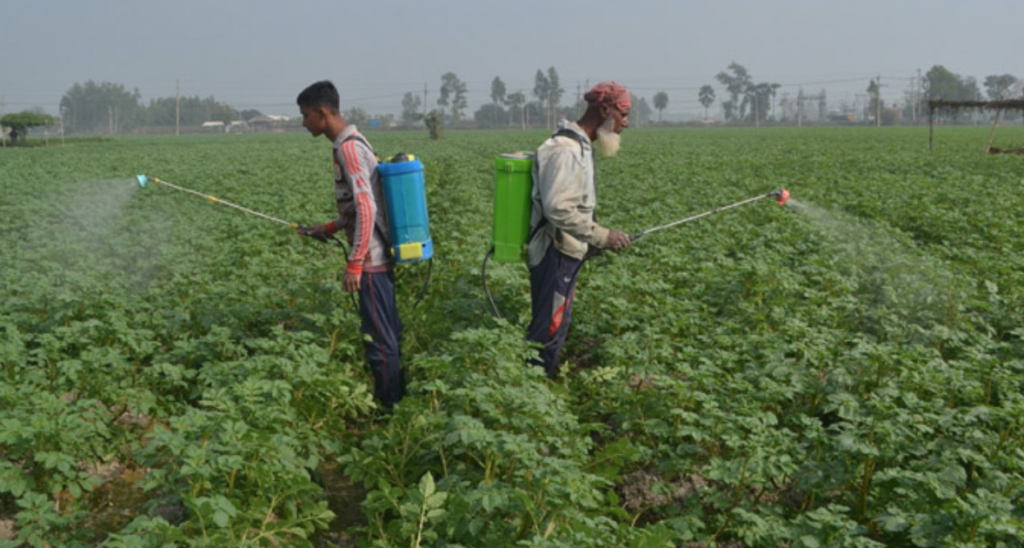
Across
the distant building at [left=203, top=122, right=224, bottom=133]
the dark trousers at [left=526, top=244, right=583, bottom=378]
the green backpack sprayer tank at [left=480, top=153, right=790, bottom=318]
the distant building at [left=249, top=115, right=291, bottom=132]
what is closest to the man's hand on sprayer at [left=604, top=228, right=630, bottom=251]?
the dark trousers at [left=526, top=244, right=583, bottom=378]

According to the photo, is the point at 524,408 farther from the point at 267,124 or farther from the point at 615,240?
the point at 267,124

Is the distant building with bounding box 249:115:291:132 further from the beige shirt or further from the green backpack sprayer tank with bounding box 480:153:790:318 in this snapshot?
the beige shirt

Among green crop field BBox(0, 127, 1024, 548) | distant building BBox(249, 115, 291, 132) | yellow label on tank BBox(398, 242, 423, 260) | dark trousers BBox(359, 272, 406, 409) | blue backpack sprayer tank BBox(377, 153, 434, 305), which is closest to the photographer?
green crop field BBox(0, 127, 1024, 548)

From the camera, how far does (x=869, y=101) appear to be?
16788 centimetres

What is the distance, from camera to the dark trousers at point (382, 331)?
556cm

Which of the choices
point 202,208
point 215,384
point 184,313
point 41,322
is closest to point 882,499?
point 215,384

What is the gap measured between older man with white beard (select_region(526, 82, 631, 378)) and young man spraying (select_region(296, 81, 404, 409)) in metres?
0.88

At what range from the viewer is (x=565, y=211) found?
522cm

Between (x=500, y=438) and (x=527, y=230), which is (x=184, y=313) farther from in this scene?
(x=500, y=438)

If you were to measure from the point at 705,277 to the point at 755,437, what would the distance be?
14.1ft

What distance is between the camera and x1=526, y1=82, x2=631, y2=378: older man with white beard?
522 centimetres

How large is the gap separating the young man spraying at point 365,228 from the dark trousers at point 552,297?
895mm

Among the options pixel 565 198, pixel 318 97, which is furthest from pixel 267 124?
pixel 565 198

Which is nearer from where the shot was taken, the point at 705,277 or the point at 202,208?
the point at 705,277
